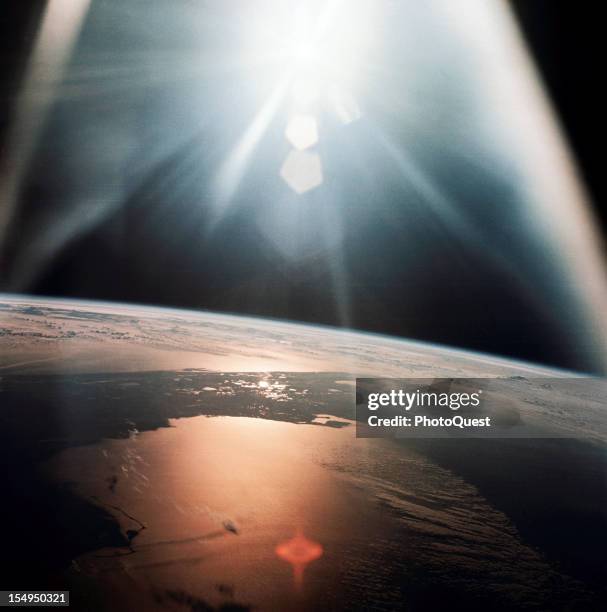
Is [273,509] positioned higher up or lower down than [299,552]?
higher up

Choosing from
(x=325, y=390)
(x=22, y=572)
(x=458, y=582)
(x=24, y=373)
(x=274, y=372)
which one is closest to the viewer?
(x=22, y=572)

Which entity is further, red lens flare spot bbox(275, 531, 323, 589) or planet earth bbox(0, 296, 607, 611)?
red lens flare spot bbox(275, 531, 323, 589)

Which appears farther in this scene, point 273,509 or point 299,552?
point 273,509

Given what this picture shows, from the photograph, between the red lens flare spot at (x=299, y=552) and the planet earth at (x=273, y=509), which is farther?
the red lens flare spot at (x=299, y=552)

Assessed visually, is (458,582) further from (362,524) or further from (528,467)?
(528,467)

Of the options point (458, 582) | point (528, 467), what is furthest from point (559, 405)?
point (458, 582)
